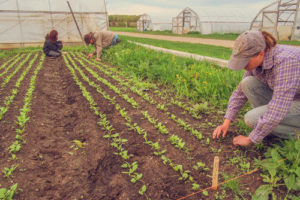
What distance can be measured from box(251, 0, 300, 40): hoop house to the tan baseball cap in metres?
13.9

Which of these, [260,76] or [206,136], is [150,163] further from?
[260,76]

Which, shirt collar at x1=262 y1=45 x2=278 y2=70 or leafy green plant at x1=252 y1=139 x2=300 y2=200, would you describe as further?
shirt collar at x1=262 y1=45 x2=278 y2=70

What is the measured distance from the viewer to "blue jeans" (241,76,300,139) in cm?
194

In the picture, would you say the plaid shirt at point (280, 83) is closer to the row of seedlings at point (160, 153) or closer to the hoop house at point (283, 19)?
the row of seedlings at point (160, 153)

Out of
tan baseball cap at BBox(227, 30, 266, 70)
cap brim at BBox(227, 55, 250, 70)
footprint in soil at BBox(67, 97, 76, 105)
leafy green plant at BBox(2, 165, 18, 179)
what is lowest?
leafy green plant at BBox(2, 165, 18, 179)

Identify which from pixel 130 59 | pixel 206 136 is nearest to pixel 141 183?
pixel 206 136

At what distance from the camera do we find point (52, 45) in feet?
26.3

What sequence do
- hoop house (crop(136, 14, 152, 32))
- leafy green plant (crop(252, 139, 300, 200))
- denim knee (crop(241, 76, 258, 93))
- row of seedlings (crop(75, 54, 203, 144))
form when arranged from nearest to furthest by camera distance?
leafy green plant (crop(252, 139, 300, 200)) < denim knee (crop(241, 76, 258, 93)) < row of seedlings (crop(75, 54, 203, 144)) < hoop house (crop(136, 14, 152, 32))

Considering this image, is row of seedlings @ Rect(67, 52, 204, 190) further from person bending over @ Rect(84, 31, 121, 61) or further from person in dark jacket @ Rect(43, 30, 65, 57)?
person in dark jacket @ Rect(43, 30, 65, 57)

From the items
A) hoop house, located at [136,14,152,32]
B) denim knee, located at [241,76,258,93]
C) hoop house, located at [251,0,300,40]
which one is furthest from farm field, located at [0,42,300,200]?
hoop house, located at [136,14,152,32]

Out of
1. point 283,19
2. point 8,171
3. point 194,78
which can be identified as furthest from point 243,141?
point 283,19

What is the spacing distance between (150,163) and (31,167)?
43.4 inches

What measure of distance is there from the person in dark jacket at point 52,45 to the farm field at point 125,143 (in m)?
4.10

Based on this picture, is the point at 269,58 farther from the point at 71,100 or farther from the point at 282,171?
the point at 71,100
